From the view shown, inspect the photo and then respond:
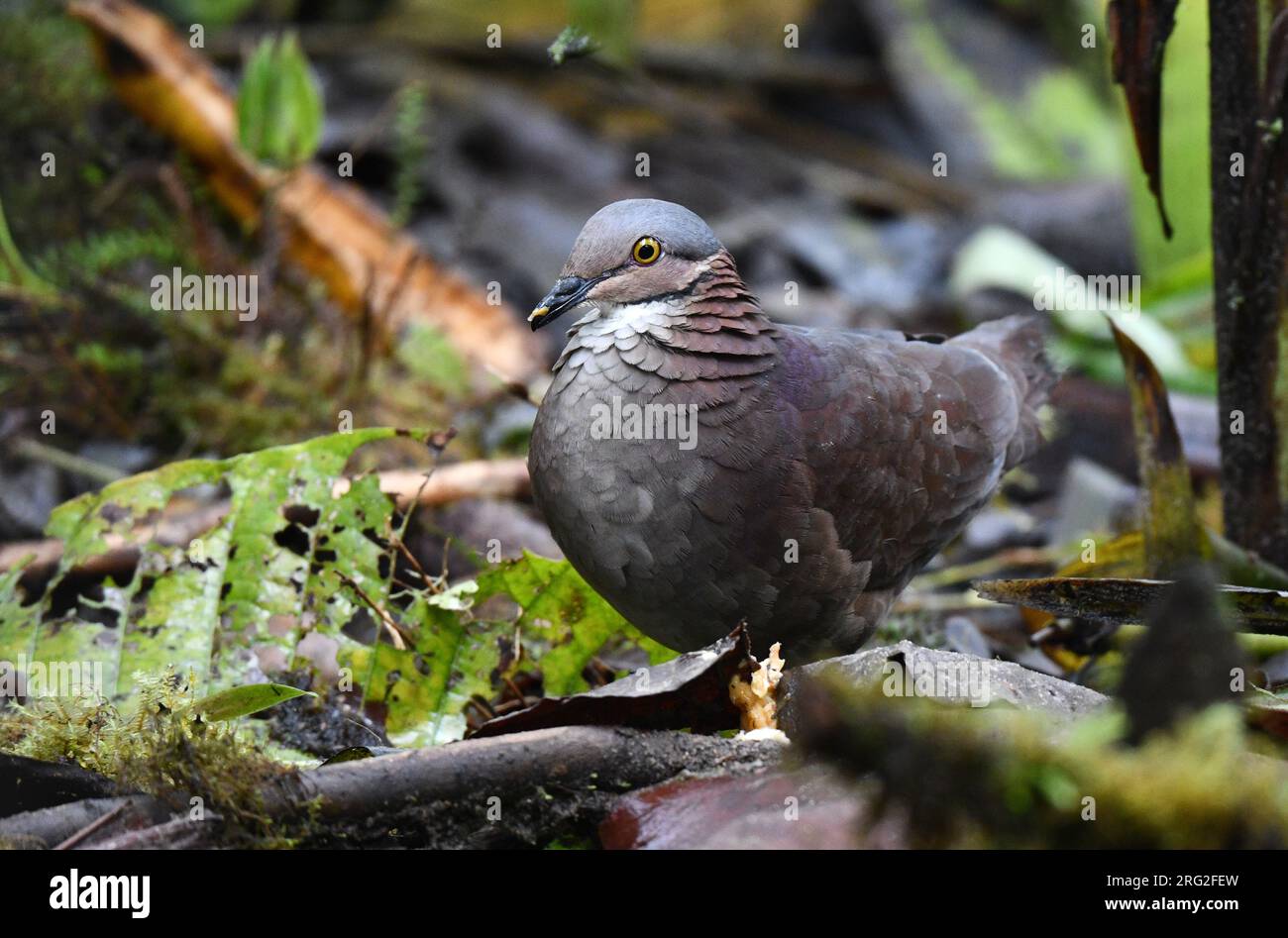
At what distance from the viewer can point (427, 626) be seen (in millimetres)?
3043

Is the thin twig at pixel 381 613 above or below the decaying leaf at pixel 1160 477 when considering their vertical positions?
below

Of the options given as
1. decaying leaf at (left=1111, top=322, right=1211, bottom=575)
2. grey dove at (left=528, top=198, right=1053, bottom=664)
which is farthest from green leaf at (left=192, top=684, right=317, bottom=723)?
decaying leaf at (left=1111, top=322, right=1211, bottom=575)

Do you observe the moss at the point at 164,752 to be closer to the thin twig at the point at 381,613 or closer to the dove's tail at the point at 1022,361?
the thin twig at the point at 381,613

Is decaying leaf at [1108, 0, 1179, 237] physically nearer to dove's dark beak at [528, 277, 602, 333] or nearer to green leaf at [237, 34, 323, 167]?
dove's dark beak at [528, 277, 602, 333]

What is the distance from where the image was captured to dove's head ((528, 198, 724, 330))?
3.22 metres

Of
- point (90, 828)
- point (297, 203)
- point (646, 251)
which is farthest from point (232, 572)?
point (297, 203)

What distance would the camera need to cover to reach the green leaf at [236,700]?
2400mm

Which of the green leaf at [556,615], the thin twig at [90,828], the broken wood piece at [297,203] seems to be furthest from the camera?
Answer: the broken wood piece at [297,203]

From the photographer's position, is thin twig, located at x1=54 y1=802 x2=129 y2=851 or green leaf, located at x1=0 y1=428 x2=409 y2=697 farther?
green leaf, located at x1=0 y1=428 x2=409 y2=697

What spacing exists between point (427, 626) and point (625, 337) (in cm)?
80

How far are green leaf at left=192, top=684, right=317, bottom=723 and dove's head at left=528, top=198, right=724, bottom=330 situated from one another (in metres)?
1.18

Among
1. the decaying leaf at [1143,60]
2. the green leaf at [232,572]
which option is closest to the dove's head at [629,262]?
the green leaf at [232,572]

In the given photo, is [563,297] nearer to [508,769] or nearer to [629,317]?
[629,317]
